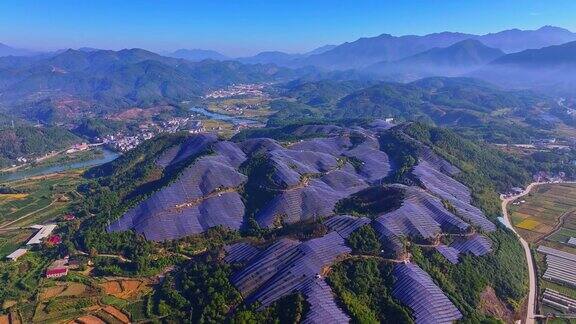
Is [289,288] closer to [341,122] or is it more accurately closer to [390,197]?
[390,197]

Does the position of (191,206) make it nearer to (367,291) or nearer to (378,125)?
(367,291)

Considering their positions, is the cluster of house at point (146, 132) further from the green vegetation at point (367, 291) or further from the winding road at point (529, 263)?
the green vegetation at point (367, 291)

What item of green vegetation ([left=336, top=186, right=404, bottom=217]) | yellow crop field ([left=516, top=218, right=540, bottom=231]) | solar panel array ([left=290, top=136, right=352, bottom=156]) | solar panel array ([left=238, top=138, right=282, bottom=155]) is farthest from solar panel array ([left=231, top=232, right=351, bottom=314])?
solar panel array ([left=290, top=136, right=352, bottom=156])

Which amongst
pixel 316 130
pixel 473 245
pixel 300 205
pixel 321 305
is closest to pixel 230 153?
pixel 300 205

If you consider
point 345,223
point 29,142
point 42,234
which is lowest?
point 29,142

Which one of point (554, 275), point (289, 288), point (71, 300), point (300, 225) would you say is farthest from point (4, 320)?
point (554, 275)

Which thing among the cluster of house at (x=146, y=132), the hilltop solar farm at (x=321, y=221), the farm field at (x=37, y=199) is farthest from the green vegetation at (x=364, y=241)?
the cluster of house at (x=146, y=132)

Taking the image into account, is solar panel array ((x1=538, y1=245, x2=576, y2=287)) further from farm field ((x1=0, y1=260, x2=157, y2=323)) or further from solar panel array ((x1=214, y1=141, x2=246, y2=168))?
solar panel array ((x1=214, y1=141, x2=246, y2=168))
